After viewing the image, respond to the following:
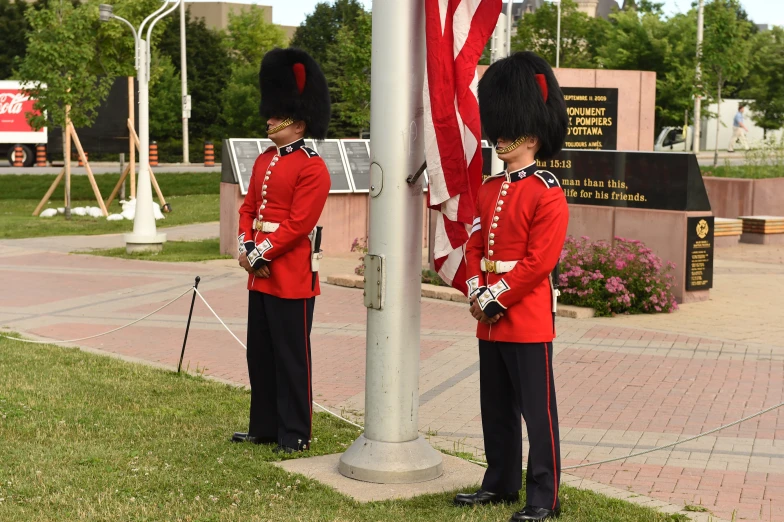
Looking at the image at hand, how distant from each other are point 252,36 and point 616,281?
2064 inches

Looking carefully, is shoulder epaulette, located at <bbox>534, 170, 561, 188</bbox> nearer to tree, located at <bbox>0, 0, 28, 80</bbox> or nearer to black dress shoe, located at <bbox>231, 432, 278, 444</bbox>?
black dress shoe, located at <bbox>231, 432, 278, 444</bbox>

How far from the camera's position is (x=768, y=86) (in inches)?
2132

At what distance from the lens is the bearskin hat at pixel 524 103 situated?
5.12 meters

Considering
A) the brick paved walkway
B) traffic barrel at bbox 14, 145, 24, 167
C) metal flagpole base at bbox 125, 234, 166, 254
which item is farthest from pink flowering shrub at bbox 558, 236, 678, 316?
traffic barrel at bbox 14, 145, 24, 167

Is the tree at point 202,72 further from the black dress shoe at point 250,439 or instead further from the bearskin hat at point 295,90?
the black dress shoe at point 250,439

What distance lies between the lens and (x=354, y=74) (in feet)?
114

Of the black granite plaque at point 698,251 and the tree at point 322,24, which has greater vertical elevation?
the tree at point 322,24

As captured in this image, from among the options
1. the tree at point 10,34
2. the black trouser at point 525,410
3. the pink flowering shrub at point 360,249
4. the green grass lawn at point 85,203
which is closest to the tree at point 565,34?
the tree at point 10,34

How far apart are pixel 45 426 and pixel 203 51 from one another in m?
52.5

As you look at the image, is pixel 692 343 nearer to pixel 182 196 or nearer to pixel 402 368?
pixel 402 368

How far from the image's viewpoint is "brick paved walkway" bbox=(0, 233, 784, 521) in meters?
6.39

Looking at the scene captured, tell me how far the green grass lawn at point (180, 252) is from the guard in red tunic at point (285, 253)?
31.9 ft

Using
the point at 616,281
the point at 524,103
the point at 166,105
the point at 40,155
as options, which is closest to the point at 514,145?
the point at 524,103

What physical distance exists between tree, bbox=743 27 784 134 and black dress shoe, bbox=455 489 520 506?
51.0 m
